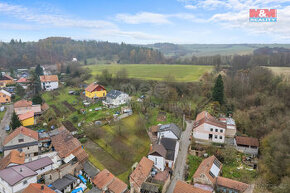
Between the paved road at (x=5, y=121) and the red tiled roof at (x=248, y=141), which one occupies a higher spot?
the paved road at (x=5, y=121)

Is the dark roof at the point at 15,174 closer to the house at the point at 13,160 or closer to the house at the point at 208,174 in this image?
the house at the point at 13,160

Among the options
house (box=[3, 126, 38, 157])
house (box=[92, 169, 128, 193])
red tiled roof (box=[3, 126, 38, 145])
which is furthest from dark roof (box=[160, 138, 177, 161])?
red tiled roof (box=[3, 126, 38, 145])

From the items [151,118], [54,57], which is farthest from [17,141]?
[54,57]

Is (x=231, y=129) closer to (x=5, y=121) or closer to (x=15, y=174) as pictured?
(x=15, y=174)

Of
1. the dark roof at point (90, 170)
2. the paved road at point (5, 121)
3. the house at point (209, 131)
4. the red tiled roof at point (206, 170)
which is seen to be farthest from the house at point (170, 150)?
the paved road at point (5, 121)

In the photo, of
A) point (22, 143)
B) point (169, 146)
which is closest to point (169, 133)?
point (169, 146)

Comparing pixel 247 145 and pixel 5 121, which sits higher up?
pixel 5 121

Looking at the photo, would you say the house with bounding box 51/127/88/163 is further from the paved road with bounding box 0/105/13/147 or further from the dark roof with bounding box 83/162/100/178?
the paved road with bounding box 0/105/13/147
